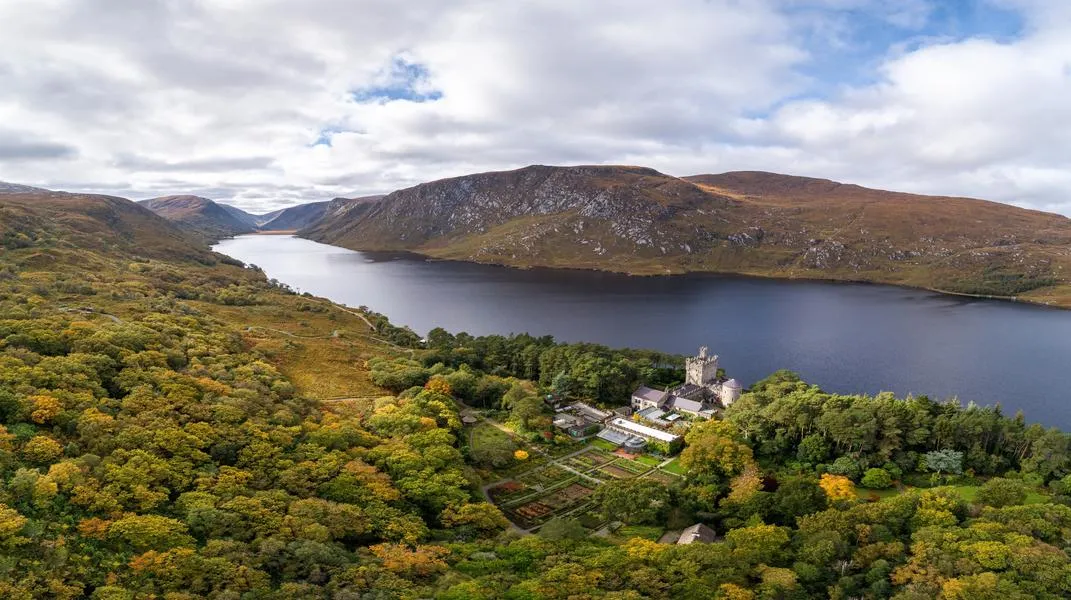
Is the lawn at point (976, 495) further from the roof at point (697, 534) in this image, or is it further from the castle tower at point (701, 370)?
the castle tower at point (701, 370)

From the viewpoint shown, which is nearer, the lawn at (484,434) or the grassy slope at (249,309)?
the lawn at (484,434)

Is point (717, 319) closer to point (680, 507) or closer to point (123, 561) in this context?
point (680, 507)

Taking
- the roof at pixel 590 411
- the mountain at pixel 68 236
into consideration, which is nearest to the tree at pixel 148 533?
the roof at pixel 590 411

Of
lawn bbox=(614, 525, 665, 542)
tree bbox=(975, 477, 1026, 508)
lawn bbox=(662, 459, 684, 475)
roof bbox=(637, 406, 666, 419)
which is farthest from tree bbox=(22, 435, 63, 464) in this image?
tree bbox=(975, 477, 1026, 508)

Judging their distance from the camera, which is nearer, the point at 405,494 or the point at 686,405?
the point at 405,494

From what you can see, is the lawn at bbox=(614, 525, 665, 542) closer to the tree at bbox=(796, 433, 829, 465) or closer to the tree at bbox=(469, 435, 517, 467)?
the tree at bbox=(469, 435, 517, 467)

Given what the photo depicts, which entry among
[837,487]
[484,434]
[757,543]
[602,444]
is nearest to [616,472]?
[602,444]

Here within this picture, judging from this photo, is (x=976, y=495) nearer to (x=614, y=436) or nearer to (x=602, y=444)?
(x=614, y=436)
